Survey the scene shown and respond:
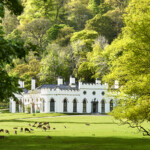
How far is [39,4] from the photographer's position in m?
166

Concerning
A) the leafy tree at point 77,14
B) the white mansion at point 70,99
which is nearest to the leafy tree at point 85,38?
the white mansion at point 70,99

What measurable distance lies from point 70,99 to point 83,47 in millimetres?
33351

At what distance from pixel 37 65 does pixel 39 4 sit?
4903cm

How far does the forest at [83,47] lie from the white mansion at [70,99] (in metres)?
6.76

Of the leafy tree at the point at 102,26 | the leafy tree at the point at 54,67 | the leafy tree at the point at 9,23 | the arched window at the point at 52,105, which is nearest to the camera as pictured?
the arched window at the point at 52,105

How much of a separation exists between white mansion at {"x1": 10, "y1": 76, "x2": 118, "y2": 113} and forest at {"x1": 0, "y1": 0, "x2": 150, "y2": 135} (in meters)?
6.76

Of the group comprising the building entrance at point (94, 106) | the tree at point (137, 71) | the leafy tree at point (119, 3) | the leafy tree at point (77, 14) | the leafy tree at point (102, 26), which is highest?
the leafy tree at point (119, 3)

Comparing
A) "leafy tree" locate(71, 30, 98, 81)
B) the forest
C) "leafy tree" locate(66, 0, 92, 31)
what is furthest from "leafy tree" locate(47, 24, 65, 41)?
"leafy tree" locate(66, 0, 92, 31)

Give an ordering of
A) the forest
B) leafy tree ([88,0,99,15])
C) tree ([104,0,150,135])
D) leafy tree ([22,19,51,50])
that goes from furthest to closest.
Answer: leafy tree ([88,0,99,15]) < leafy tree ([22,19,51,50]) < tree ([104,0,150,135]) < the forest

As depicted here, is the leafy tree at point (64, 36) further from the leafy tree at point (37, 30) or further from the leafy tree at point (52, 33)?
the leafy tree at point (37, 30)

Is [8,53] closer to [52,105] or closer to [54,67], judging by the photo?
[52,105]

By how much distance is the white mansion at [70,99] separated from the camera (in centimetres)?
9281

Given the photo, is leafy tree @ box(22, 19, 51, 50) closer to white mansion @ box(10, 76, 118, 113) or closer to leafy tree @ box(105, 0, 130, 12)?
leafy tree @ box(105, 0, 130, 12)

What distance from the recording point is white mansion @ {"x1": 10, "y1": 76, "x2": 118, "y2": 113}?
305ft
